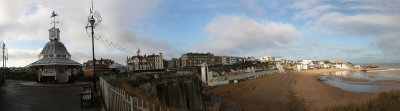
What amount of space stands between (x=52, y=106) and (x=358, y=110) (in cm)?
1395

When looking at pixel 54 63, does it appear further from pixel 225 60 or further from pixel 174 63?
pixel 225 60

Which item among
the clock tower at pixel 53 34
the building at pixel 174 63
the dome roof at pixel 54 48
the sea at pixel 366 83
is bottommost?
the sea at pixel 366 83

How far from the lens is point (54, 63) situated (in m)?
19.2

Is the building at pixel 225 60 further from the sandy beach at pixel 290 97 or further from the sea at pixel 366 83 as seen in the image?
the sandy beach at pixel 290 97

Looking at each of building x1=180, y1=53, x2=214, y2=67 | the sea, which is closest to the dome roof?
the sea

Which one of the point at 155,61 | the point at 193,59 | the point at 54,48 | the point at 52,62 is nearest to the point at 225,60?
the point at 193,59

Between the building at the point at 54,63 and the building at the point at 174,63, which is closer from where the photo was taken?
the building at the point at 54,63

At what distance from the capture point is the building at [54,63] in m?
19.5

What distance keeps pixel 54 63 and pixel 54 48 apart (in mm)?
2532

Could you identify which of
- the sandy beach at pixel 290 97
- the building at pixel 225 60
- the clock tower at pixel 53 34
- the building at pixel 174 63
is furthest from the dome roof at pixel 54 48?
the building at pixel 225 60

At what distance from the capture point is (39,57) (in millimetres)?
21531

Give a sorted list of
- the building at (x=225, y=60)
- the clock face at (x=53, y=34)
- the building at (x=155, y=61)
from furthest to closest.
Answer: the building at (x=225, y=60) < the building at (x=155, y=61) < the clock face at (x=53, y=34)

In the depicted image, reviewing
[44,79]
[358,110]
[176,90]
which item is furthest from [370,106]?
[44,79]

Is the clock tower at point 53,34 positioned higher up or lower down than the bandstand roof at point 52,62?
higher up
